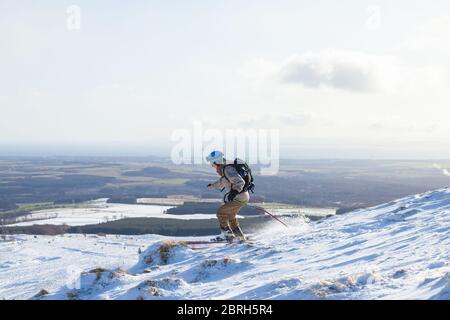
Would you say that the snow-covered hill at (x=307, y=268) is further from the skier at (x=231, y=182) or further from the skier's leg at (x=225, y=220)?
the skier at (x=231, y=182)

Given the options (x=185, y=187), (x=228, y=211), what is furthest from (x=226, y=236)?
(x=185, y=187)

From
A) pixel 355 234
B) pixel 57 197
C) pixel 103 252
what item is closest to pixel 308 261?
pixel 355 234

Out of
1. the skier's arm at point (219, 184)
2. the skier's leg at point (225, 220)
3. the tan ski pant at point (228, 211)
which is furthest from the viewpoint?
the skier's leg at point (225, 220)

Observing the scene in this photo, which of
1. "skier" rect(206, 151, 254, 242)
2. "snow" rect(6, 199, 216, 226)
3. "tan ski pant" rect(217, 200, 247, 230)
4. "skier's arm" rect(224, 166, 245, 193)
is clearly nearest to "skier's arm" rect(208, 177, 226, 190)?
"skier" rect(206, 151, 254, 242)

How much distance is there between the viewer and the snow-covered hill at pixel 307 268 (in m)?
8.36

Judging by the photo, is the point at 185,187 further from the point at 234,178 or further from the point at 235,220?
the point at 234,178

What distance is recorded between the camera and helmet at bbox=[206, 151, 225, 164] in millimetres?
14906

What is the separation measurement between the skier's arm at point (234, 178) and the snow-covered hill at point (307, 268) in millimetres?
1920

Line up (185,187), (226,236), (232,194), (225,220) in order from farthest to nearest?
1. (185,187)
2. (226,236)
3. (225,220)
4. (232,194)

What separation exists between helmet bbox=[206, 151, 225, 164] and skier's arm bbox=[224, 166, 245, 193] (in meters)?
0.33

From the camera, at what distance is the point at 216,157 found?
14.9 meters

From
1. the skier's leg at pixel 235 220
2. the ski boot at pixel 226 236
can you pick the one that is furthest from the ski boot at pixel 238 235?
the ski boot at pixel 226 236

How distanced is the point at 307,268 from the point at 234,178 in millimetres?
4903
